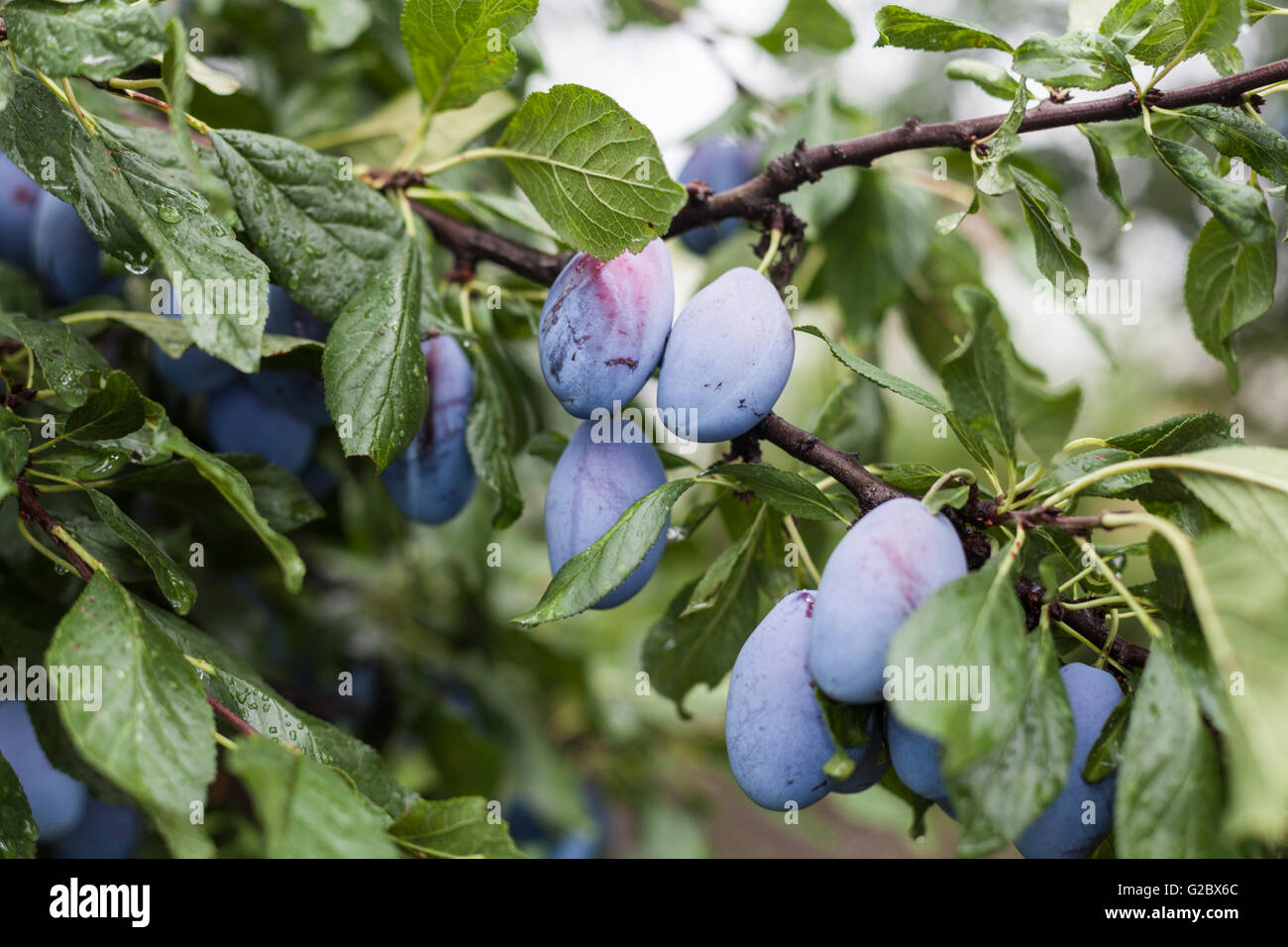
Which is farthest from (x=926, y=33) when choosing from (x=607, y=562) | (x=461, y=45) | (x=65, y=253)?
(x=65, y=253)

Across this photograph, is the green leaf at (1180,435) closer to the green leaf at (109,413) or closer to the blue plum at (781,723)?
the blue plum at (781,723)

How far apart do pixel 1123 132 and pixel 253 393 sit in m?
0.97

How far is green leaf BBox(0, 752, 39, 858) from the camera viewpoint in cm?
62

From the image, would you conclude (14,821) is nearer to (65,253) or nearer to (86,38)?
(86,38)

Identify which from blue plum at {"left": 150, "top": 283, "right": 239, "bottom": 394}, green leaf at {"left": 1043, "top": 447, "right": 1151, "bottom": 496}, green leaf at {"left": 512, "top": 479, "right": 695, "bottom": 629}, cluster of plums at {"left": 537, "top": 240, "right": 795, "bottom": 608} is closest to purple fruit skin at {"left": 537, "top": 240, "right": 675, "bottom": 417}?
cluster of plums at {"left": 537, "top": 240, "right": 795, "bottom": 608}

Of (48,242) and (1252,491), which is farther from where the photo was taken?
(48,242)

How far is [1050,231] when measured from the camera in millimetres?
742

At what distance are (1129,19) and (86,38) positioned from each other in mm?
774

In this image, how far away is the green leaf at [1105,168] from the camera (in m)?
0.77

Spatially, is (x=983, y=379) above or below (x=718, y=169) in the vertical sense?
below

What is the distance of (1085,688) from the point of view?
2.04ft

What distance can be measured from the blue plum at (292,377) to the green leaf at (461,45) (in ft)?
0.82

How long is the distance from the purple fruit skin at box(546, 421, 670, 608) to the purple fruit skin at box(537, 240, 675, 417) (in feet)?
0.16
